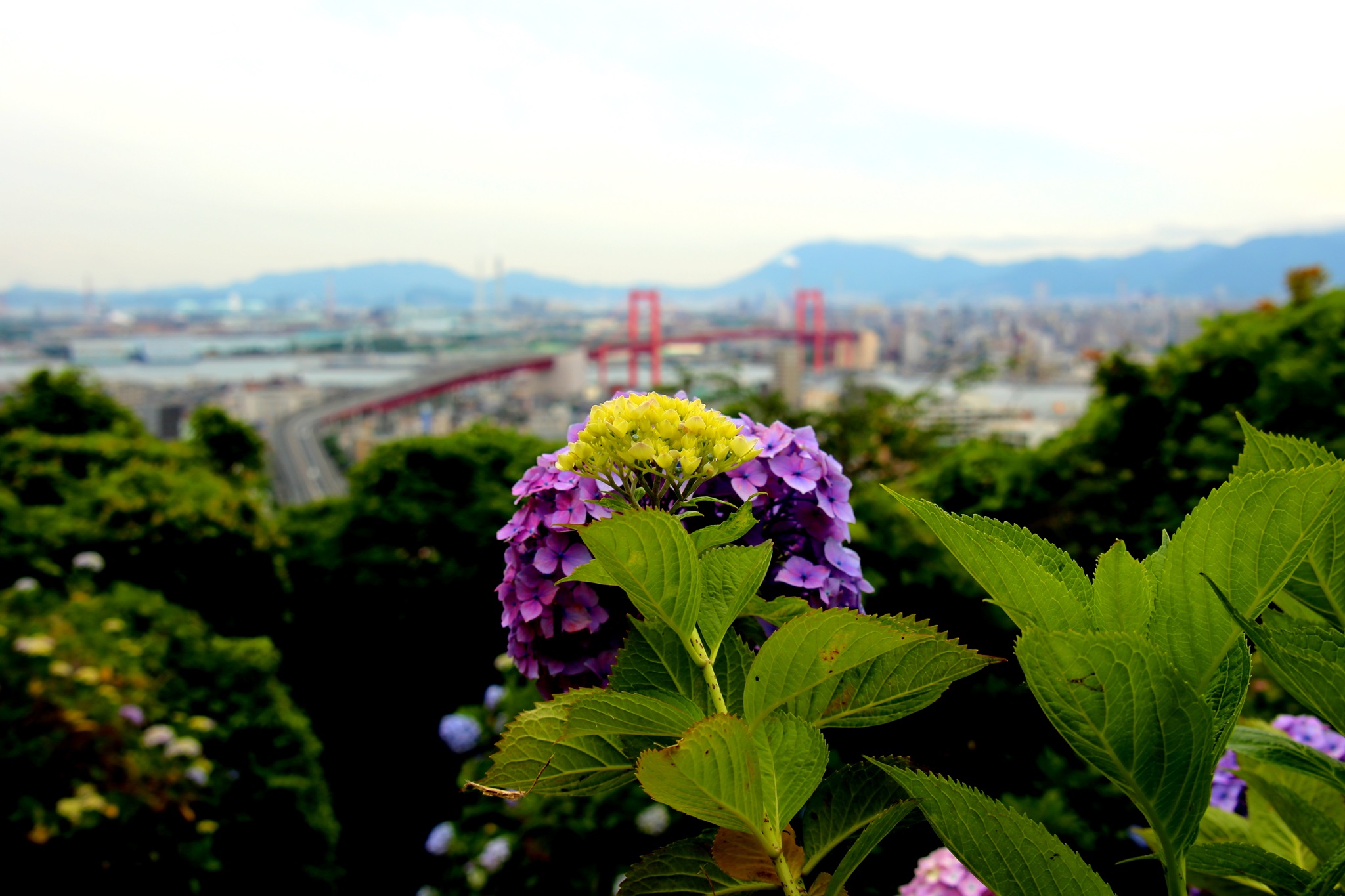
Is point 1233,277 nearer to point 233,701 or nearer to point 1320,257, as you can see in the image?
point 1320,257

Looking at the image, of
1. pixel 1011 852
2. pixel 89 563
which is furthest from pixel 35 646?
pixel 1011 852

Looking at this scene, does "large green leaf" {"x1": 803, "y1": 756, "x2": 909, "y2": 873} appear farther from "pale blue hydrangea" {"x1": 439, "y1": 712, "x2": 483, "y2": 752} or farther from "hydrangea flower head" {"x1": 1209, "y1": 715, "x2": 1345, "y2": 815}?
"pale blue hydrangea" {"x1": 439, "y1": 712, "x2": 483, "y2": 752}

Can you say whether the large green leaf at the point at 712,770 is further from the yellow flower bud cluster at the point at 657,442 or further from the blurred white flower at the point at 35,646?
the blurred white flower at the point at 35,646

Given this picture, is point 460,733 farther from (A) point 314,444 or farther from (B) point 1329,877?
(A) point 314,444

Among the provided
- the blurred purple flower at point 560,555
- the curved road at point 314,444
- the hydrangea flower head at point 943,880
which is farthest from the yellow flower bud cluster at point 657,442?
the curved road at point 314,444

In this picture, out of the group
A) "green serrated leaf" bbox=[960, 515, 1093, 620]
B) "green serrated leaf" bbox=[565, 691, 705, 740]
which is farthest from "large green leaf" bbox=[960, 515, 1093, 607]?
"green serrated leaf" bbox=[565, 691, 705, 740]

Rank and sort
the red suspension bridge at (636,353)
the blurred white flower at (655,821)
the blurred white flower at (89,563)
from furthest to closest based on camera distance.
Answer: the red suspension bridge at (636,353)
the blurred white flower at (89,563)
the blurred white flower at (655,821)
